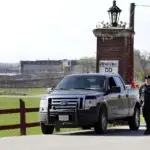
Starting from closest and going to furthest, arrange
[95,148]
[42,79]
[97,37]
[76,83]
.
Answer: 1. [95,148]
2. [76,83]
3. [97,37]
4. [42,79]

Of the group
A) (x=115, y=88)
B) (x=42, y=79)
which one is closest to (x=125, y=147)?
(x=115, y=88)

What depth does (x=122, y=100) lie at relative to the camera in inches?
872

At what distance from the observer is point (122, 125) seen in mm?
25609

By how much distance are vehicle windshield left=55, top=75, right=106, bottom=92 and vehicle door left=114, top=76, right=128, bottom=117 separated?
1.11 metres

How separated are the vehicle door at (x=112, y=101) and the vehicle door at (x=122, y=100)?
30 centimetres

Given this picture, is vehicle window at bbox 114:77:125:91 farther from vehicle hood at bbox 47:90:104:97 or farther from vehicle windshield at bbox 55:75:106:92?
vehicle hood at bbox 47:90:104:97

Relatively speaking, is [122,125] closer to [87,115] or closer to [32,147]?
[87,115]

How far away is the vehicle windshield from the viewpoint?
817 inches

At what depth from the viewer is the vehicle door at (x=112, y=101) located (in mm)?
20750

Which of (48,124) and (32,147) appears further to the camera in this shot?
(48,124)

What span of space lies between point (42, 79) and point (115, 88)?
120 m

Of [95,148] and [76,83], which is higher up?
[76,83]

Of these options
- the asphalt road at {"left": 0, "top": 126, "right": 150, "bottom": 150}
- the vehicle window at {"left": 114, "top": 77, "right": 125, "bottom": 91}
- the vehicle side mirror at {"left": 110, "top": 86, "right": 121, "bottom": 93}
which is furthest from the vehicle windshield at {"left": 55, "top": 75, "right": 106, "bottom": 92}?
the asphalt road at {"left": 0, "top": 126, "right": 150, "bottom": 150}

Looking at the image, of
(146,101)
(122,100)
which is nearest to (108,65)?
(122,100)
